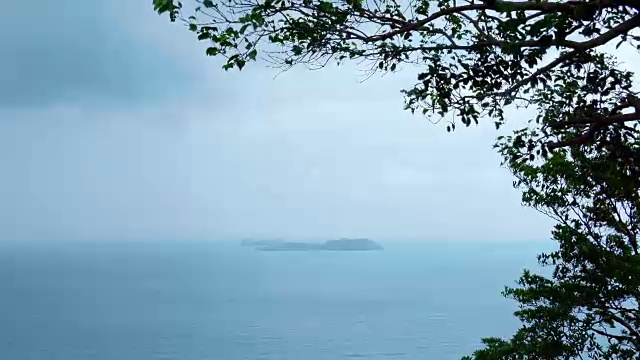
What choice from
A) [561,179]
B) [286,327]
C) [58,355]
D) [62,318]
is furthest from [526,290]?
[62,318]

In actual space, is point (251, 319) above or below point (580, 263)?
below

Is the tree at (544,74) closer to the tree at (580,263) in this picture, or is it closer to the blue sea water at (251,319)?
the tree at (580,263)

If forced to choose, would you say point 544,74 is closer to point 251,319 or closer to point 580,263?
point 580,263

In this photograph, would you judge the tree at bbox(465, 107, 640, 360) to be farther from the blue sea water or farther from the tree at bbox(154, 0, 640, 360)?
the blue sea water

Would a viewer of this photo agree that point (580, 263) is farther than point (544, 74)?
Yes

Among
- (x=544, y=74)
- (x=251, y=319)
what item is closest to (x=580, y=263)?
(x=544, y=74)

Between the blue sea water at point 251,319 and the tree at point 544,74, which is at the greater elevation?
the tree at point 544,74

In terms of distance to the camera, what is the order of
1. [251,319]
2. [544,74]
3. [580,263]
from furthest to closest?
[251,319] → [580,263] → [544,74]

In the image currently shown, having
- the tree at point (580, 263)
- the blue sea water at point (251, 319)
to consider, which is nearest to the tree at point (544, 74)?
the tree at point (580, 263)

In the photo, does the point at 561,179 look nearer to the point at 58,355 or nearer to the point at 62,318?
the point at 58,355

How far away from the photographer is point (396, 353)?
3997 centimetres

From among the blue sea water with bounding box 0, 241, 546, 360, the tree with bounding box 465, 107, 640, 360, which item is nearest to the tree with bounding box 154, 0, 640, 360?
the tree with bounding box 465, 107, 640, 360

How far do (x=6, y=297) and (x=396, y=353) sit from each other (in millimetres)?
53698

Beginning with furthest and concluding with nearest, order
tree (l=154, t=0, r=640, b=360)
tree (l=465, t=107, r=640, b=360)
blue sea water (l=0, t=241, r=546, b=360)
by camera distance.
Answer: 1. blue sea water (l=0, t=241, r=546, b=360)
2. tree (l=465, t=107, r=640, b=360)
3. tree (l=154, t=0, r=640, b=360)
